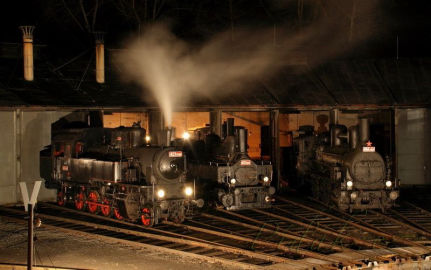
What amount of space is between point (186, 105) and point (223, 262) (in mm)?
11689

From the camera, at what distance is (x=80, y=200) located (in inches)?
740

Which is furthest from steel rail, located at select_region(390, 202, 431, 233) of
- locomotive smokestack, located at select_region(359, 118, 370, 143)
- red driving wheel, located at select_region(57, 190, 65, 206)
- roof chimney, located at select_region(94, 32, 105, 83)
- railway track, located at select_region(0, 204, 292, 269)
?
roof chimney, located at select_region(94, 32, 105, 83)

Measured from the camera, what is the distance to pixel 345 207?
18219mm

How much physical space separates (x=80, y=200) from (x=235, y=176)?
498 cm

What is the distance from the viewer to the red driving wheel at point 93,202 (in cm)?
1770

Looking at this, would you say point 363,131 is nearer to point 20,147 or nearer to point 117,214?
point 117,214

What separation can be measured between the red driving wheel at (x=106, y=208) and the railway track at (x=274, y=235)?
0.28 metres

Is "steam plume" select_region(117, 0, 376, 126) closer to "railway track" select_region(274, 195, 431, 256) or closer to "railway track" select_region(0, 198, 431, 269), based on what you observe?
"railway track" select_region(0, 198, 431, 269)

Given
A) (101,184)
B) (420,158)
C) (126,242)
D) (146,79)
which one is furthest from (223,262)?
(420,158)

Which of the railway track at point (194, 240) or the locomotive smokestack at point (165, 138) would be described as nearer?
the railway track at point (194, 240)

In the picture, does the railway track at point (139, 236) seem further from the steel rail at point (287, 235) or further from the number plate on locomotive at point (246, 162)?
the number plate on locomotive at point (246, 162)

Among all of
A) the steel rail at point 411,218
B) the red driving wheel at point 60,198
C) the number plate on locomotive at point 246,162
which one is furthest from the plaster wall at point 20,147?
the steel rail at point 411,218

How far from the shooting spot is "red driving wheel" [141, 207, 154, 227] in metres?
15.4

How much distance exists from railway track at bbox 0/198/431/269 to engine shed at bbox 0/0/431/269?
67 mm
